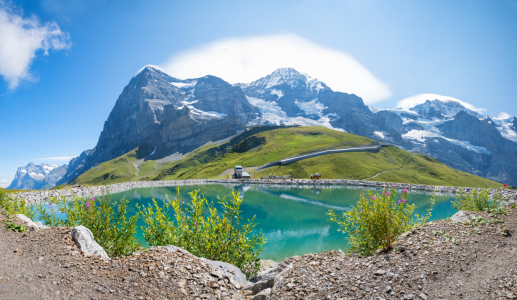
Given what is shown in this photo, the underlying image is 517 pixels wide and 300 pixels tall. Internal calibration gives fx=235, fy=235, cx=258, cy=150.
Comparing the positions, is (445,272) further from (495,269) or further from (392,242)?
(392,242)

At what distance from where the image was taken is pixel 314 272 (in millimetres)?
7254

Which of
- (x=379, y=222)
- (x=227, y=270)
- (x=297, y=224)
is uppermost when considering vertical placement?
(x=379, y=222)

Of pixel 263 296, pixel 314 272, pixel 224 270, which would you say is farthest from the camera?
pixel 224 270

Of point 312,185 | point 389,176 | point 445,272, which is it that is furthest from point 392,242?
point 389,176

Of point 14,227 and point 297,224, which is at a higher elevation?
point 14,227

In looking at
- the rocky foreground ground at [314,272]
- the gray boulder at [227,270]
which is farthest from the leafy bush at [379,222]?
the gray boulder at [227,270]

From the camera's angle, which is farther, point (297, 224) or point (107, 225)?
point (297, 224)

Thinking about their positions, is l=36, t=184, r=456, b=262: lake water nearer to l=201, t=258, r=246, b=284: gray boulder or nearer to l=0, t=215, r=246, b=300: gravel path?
l=201, t=258, r=246, b=284: gray boulder

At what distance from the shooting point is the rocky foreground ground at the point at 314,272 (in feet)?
18.8

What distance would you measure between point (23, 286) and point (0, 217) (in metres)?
7.89

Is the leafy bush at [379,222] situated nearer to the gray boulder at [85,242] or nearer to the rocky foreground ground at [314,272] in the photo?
the rocky foreground ground at [314,272]

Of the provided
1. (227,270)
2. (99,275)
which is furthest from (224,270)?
(99,275)

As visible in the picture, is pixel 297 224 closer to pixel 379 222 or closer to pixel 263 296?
pixel 379 222

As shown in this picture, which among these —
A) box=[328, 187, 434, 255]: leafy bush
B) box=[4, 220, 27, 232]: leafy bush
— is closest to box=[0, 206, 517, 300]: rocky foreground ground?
box=[328, 187, 434, 255]: leafy bush
